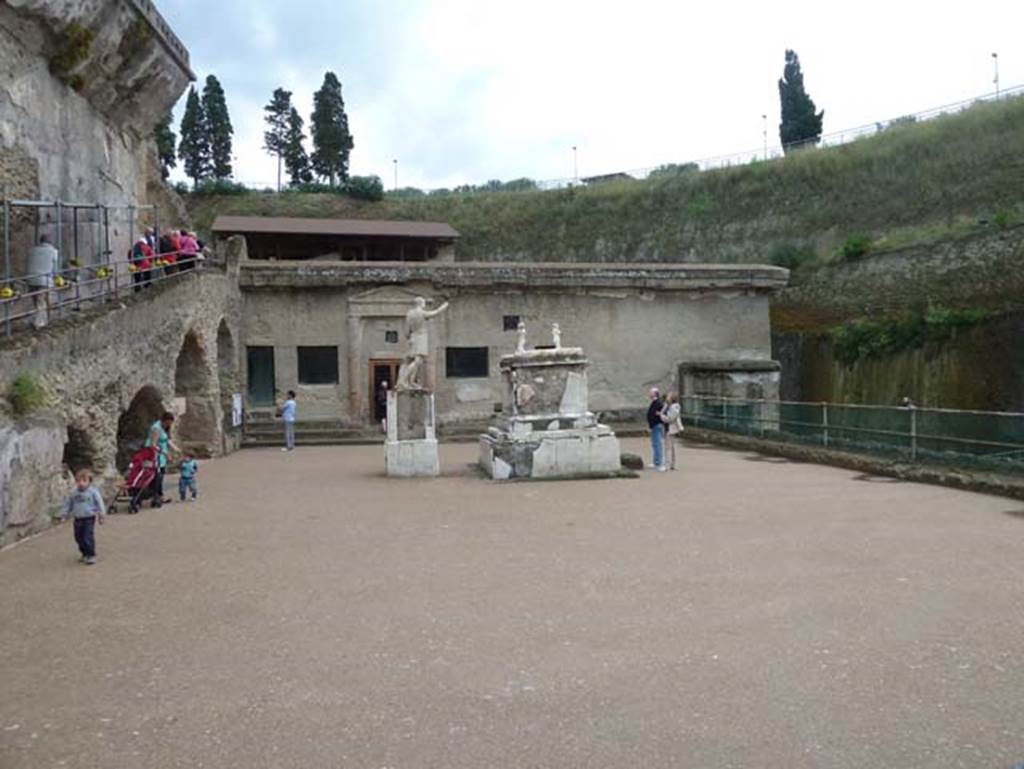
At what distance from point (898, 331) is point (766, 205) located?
60.4 feet

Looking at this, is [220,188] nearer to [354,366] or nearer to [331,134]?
[331,134]

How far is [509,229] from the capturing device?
1821 inches

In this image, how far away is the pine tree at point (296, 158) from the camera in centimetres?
5847

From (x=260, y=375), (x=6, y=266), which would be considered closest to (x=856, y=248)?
(x=260, y=375)

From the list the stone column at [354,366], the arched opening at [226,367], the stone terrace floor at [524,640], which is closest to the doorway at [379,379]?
the stone column at [354,366]

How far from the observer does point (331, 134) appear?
56188 mm

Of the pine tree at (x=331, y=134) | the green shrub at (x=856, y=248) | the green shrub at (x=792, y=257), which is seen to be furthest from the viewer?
the pine tree at (x=331, y=134)

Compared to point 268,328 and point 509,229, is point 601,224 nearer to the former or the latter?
point 509,229

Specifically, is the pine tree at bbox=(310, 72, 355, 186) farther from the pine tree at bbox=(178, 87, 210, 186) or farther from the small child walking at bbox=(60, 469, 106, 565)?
the small child walking at bbox=(60, 469, 106, 565)

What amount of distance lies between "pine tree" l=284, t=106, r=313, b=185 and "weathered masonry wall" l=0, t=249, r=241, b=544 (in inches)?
1574

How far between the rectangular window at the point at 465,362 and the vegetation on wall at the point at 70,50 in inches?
435

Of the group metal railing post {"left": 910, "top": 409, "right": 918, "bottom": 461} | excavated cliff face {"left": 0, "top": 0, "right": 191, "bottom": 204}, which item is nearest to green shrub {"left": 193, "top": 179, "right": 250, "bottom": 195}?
excavated cliff face {"left": 0, "top": 0, "right": 191, "bottom": 204}

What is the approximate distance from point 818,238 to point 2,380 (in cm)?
3592

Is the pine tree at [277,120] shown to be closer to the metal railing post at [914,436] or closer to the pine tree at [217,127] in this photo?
the pine tree at [217,127]
